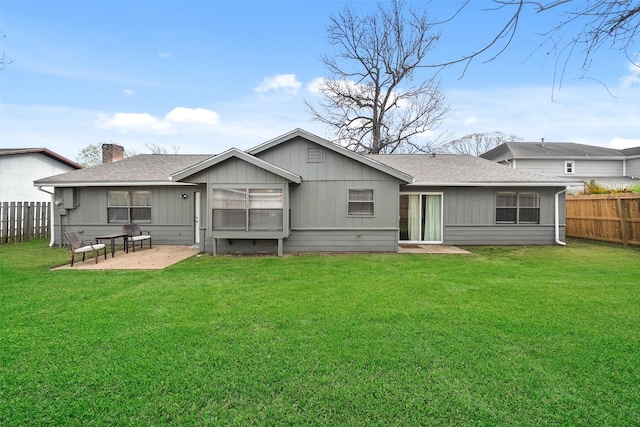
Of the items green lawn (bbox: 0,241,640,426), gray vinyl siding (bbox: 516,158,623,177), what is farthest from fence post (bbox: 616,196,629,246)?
gray vinyl siding (bbox: 516,158,623,177)

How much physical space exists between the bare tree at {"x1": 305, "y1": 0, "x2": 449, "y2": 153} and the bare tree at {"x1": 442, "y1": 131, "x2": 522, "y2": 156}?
19526mm

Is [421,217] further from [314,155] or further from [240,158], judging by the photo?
[240,158]

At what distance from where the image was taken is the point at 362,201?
10070 mm

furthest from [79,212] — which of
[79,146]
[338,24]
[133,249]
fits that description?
[79,146]

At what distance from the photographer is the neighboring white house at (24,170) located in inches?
578

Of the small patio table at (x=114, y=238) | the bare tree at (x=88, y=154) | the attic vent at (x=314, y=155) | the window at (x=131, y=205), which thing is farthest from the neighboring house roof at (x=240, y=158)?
the bare tree at (x=88, y=154)

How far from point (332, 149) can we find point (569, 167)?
76.6 feet

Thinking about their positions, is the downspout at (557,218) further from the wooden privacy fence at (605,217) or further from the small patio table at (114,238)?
the small patio table at (114,238)

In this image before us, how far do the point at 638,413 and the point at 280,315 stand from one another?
340cm

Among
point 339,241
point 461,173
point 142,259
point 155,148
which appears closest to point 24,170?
point 142,259

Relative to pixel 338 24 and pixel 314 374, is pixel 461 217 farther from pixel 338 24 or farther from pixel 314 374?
pixel 338 24

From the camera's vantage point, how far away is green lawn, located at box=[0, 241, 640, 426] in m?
2.29

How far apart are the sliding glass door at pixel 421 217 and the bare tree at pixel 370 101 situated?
10.9m

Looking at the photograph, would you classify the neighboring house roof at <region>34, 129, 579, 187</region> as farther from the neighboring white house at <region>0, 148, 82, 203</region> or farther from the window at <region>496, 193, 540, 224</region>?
the neighboring white house at <region>0, 148, 82, 203</region>
